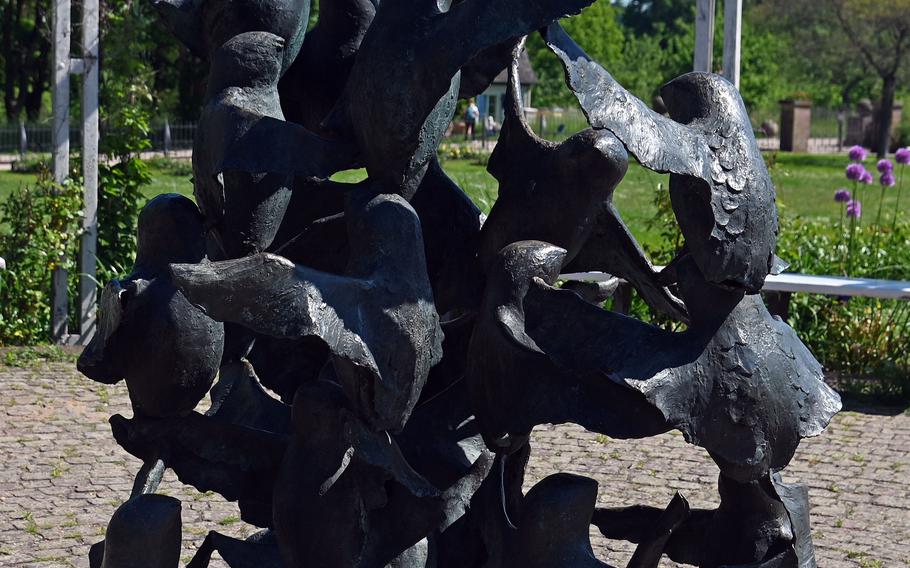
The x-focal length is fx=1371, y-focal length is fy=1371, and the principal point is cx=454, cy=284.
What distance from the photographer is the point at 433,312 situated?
2977 mm

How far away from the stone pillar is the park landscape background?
2145mm

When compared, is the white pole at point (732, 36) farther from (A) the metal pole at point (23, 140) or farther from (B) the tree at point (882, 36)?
(B) the tree at point (882, 36)

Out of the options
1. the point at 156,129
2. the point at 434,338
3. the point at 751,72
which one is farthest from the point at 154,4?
the point at 751,72

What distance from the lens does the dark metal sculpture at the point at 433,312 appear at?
9.52 ft

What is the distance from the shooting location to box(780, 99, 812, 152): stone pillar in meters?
36.2

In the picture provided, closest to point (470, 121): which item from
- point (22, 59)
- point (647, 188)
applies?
point (22, 59)

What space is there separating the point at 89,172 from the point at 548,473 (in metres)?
4.26

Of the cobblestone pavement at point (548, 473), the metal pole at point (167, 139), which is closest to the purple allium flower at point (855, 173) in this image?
the cobblestone pavement at point (548, 473)

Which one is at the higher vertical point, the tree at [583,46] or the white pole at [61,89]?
the tree at [583,46]

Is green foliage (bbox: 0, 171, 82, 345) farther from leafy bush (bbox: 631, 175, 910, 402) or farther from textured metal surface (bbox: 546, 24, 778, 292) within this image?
textured metal surface (bbox: 546, 24, 778, 292)

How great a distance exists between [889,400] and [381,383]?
614 centimetres

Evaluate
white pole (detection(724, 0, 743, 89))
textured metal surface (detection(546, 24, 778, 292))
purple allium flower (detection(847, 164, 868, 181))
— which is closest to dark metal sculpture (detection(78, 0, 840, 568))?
textured metal surface (detection(546, 24, 778, 292))

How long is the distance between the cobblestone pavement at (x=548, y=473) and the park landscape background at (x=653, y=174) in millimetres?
1088

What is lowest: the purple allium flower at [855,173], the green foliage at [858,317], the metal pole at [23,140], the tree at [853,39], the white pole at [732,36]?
the green foliage at [858,317]
